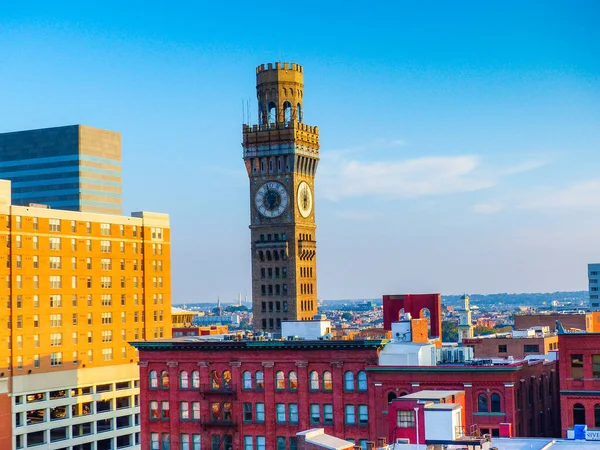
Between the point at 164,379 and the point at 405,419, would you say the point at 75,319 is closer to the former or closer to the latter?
the point at 164,379

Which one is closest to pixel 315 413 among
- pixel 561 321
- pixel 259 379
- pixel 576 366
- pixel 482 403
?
pixel 259 379

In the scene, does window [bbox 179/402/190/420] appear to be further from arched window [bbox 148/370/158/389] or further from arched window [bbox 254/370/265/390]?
arched window [bbox 254/370/265/390]

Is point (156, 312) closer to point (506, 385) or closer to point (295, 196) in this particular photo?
point (295, 196)

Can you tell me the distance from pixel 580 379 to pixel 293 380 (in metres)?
27.6

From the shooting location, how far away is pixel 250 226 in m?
170

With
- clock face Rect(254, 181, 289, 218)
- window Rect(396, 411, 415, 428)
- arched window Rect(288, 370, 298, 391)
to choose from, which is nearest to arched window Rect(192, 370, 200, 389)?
arched window Rect(288, 370, 298, 391)

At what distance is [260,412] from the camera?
334 feet

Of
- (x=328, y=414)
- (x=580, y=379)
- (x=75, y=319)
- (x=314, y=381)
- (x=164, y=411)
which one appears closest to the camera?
(x=580, y=379)

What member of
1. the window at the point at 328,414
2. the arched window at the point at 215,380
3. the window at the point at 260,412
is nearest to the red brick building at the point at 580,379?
the window at the point at 328,414

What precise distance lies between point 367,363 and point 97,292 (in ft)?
215

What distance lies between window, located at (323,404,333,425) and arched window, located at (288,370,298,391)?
12.1 feet

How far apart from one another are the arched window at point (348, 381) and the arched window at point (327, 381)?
1.62 metres

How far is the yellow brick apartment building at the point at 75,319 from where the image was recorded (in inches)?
5359

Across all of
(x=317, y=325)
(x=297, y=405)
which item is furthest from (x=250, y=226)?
(x=297, y=405)
